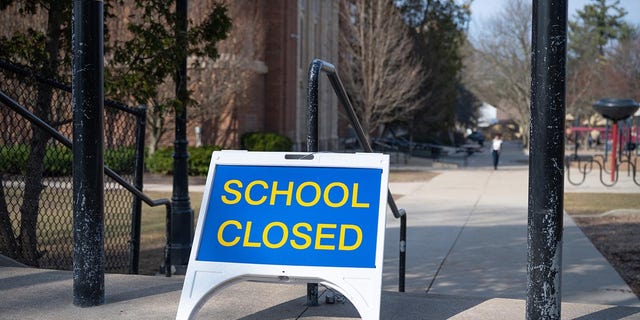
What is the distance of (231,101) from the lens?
30188mm

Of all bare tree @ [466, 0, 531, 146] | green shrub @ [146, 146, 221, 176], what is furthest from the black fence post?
bare tree @ [466, 0, 531, 146]

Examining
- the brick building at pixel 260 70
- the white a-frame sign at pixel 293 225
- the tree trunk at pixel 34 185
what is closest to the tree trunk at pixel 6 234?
the tree trunk at pixel 34 185

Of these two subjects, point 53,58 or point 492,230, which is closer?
point 53,58

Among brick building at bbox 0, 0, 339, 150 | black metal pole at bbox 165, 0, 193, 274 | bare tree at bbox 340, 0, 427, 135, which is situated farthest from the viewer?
bare tree at bbox 340, 0, 427, 135

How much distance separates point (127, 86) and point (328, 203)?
491 cm

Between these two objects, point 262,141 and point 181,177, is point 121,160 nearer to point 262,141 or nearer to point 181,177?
point 181,177

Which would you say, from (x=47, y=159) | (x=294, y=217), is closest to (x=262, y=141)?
(x=47, y=159)

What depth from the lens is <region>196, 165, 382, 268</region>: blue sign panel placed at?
Result: 4.47 meters

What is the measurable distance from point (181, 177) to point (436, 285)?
3.34m

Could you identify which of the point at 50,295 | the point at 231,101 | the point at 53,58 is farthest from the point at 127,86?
the point at 231,101

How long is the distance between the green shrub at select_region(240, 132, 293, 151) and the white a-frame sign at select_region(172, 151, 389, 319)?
25.2 metres

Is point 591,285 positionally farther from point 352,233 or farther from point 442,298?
point 352,233

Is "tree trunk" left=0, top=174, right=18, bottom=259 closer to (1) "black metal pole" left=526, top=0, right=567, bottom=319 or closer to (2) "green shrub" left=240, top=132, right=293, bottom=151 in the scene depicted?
(1) "black metal pole" left=526, top=0, right=567, bottom=319

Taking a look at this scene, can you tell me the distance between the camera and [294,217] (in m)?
4.60
